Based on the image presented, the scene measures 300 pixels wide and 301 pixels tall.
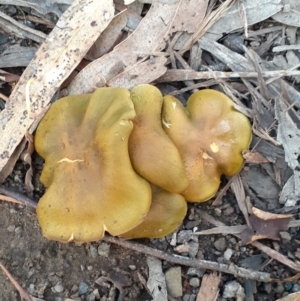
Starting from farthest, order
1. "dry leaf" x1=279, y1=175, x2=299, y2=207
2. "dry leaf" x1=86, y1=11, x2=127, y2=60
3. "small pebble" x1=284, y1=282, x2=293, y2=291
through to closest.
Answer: "dry leaf" x1=86, y1=11, x2=127, y2=60, "dry leaf" x1=279, y1=175, x2=299, y2=207, "small pebble" x1=284, y1=282, x2=293, y2=291

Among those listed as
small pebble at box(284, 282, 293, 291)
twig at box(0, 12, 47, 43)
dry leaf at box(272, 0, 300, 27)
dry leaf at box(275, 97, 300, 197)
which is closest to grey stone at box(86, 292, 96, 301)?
small pebble at box(284, 282, 293, 291)

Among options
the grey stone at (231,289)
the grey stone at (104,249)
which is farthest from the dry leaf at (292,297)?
the grey stone at (104,249)

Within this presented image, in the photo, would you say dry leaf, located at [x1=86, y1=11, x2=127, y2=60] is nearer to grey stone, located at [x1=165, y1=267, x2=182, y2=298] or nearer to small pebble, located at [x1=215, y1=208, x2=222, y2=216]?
small pebble, located at [x1=215, y1=208, x2=222, y2=216]

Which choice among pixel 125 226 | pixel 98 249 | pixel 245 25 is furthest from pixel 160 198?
pixel 245 25

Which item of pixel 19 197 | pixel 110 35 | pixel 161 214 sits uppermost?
pixel 110 35

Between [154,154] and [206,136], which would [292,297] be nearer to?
[206,136]

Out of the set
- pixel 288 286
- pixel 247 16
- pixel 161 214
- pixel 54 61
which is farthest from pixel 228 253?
pixel 54 61
